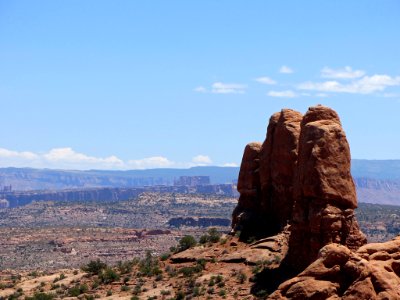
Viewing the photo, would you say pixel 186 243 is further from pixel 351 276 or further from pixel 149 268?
pixel 351 276

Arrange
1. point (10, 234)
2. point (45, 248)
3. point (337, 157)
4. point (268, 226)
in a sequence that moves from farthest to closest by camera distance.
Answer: point (10, 234) < point (45, 248) < point (268, 226) < point (337, 157)

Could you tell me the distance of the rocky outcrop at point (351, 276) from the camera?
24.4m

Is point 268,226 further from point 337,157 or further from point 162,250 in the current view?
point 162,250

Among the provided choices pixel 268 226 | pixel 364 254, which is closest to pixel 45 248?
pixel 268 226

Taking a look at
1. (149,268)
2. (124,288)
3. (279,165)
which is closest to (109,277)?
(149,268)

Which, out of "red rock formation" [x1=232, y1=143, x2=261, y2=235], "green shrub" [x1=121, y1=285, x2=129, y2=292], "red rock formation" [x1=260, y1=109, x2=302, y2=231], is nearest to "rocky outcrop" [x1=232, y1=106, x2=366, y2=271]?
"red rock formation" [x1=260, y1=109, x2=302, y2=231]

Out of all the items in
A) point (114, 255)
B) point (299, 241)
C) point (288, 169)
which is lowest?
point (114, 255)

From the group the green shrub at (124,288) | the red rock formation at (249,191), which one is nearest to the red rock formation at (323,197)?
the red rock formation at (249,191)

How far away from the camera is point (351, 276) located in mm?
25844

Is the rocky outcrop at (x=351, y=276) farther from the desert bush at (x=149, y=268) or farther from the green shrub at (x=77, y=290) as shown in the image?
the green shrub at (x=77, y=290)

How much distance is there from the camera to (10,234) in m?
135

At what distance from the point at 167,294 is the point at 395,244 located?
1842 centimetres

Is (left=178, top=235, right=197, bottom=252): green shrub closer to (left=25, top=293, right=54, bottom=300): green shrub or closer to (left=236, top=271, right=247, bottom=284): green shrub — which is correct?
(left=25, top=293, right=54, bottom=300): green shrub

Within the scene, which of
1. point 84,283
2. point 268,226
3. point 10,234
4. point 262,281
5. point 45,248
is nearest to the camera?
point 262,281
